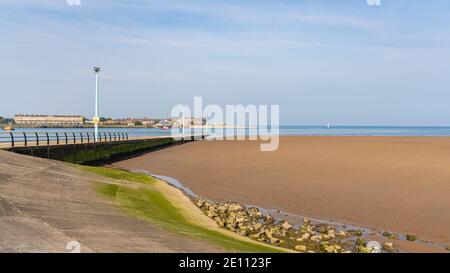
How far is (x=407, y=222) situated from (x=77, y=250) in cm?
1116

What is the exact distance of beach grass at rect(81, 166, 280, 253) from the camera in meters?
11.0

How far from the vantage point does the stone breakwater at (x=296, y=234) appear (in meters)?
12.5

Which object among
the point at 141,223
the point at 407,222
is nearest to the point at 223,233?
the point at 141,223

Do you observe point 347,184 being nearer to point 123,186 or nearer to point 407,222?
point 407,222

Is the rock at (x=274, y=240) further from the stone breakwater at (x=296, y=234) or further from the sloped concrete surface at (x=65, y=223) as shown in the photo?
the sloped concrete surface at (x=65, y=223)

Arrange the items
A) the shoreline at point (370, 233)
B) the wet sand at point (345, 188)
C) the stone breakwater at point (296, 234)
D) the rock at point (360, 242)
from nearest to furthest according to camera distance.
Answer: the stone breakwater at point (296, 234)
the rock at point (360, 242)
the shoreline at point (370, 233)
the wet sand at point (345, 188)

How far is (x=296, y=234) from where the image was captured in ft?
46.5

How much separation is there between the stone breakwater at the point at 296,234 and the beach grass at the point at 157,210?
118 centimetres

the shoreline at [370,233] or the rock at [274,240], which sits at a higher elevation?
the rock at [274,240]

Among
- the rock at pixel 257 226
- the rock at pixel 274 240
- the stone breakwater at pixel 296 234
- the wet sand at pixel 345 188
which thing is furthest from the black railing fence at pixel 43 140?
the rock at pixel 274 240

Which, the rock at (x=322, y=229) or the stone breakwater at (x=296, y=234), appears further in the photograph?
the rock at (x=322, y=229)

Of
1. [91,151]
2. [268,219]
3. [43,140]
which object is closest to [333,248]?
[268,219]

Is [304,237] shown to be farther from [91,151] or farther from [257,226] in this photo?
[91,151]

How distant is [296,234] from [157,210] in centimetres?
411
